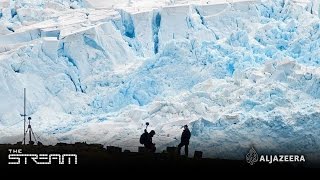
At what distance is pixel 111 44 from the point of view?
21375mm

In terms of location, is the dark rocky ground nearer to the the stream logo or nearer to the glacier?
the the stream logo

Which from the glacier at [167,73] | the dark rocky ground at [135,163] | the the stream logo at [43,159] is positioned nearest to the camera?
the dark rocky ground at [135,163]

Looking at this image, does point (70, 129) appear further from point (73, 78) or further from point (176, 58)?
point (176, 58)

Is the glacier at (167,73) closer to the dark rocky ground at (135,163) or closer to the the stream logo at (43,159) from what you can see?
the dark rocky ground at (135,163)

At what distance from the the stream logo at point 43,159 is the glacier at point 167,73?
7.28 metres

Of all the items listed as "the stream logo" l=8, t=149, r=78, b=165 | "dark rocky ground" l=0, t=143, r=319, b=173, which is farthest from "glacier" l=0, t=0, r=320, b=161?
"the stream logo" l=8, t=149, r=78, b=165

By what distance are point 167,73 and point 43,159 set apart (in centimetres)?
1082

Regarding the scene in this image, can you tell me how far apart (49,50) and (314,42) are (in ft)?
24.5

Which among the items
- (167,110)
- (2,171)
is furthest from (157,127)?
(2,171)

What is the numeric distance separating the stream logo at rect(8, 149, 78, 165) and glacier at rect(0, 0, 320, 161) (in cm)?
728

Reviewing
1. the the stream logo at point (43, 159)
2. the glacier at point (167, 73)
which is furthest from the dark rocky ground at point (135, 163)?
the glacier at point (167, 73)

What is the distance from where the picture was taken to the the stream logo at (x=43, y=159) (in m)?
9.51

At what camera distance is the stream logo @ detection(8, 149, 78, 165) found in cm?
951

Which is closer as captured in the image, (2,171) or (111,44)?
(2,171)
